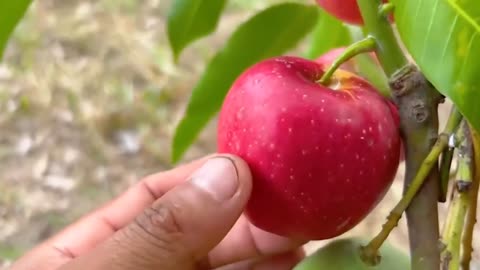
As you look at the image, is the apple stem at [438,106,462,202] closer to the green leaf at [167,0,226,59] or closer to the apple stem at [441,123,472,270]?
the apple stem at [441,123,472,270]

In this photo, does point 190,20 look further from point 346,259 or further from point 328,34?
point 346,259

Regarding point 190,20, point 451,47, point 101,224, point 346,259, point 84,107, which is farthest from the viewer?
point 84,107

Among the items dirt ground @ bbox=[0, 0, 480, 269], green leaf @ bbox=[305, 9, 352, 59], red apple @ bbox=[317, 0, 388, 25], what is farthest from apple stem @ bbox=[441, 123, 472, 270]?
dirt ground @ bbox=[0, 0, 480, 269]

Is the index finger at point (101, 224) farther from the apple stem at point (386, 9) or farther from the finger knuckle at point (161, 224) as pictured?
the apple stem at point (386, 9)

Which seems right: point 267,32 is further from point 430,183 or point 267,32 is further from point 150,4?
point 150,4

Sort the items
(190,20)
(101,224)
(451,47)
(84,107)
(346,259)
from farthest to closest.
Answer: (84,107)
(101,224)
(190,20)
(346,259)
(451,47)

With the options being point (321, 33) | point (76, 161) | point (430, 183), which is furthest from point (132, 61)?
point (430, 183)

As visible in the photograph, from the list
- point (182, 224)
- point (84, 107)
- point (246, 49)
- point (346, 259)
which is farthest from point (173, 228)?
point (84, 107)
